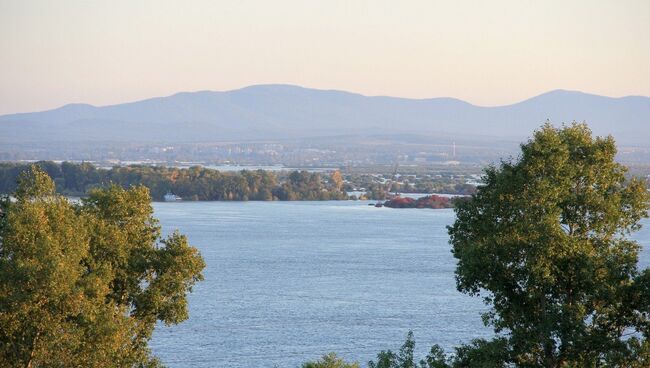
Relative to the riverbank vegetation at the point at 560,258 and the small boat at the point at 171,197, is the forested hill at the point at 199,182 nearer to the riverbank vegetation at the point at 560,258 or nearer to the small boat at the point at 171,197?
the small boat at the point at 171,197

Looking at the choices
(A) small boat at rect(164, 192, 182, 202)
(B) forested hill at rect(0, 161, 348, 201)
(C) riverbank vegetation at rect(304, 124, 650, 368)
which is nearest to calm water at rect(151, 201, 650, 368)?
(C) riverbank vegetation at rect(304, 124, 650, 368)

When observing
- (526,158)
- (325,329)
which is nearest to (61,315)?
(526,158)

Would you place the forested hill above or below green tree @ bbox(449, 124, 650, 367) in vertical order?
below

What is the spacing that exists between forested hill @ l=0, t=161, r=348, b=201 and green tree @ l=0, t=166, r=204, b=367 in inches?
2183

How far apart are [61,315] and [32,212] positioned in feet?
4.60

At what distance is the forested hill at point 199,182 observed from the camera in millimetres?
74938

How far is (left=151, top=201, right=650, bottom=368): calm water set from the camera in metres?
26.4

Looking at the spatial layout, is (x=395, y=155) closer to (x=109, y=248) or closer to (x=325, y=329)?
(x=325, y=329)

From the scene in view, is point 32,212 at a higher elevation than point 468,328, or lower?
higher

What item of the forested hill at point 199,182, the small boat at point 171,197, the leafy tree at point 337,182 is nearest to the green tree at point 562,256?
the forested hill at point 199,182

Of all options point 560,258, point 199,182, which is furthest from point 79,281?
point 199,182

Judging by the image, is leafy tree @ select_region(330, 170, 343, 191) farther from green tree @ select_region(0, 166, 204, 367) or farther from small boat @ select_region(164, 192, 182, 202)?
green tree @ select_region(0, 166, 204, 367)

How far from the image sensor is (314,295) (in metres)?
34.4

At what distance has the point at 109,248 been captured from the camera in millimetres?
16953
